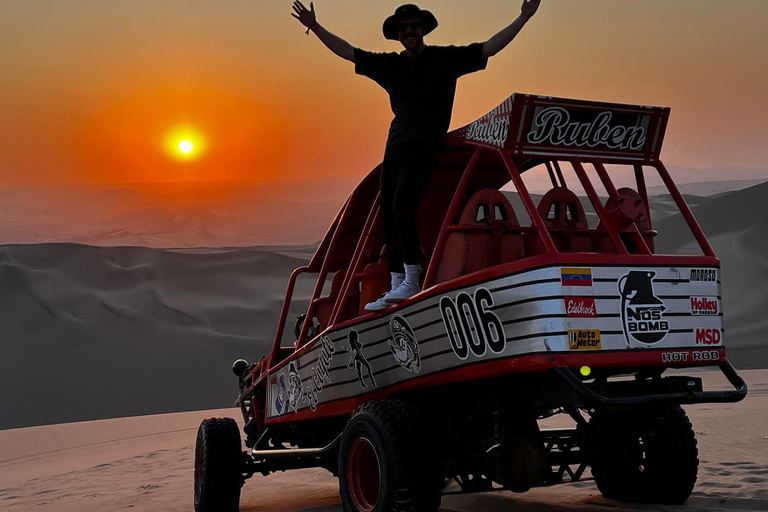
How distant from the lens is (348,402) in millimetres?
7395

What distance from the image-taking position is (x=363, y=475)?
22.4 ft

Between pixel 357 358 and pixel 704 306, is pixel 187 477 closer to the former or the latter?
pixel 357 358

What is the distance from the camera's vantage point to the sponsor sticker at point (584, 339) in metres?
5.55

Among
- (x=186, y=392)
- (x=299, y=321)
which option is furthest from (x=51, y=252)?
(x=299, y=321)

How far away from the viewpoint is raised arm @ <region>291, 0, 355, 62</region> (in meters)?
7.48

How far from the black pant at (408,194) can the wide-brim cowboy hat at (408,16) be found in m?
0.81

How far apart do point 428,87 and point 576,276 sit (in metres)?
2.01

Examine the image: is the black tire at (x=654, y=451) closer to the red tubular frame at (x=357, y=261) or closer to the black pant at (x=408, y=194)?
the black pant at (x=408, y=194)

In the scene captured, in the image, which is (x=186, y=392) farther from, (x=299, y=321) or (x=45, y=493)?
(x=299, y=321)

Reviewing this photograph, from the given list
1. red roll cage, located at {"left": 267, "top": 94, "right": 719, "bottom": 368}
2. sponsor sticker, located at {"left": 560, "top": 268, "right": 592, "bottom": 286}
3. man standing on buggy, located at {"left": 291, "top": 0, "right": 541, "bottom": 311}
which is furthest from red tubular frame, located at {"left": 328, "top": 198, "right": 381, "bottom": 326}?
sponsor sticker, located at {"left": 560, "top": 268, "right": 592, "bottom": 286}

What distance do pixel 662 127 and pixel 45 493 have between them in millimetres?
9169

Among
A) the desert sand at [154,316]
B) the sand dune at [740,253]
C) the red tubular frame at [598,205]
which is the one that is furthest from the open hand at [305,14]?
the sand dune at [740,253]

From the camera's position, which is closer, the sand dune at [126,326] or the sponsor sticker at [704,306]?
the sponsor sticker at [704,306]

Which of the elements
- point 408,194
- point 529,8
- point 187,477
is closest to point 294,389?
point 408,194
